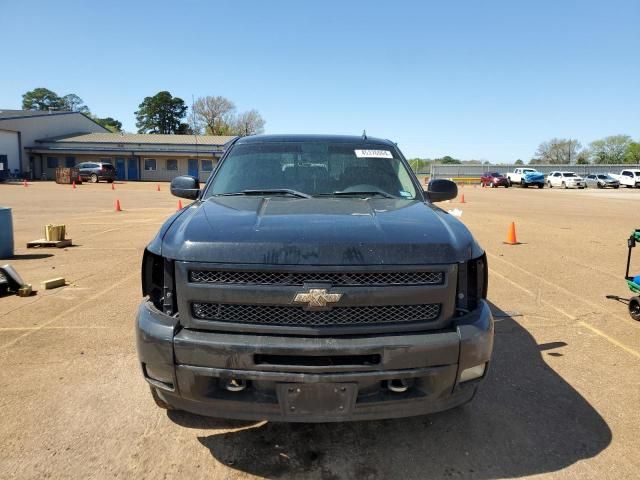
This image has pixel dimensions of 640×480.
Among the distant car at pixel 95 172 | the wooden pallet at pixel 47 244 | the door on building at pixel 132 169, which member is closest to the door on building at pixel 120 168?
the door on building at pixel 132 169

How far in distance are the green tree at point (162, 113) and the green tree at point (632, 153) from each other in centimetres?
9229

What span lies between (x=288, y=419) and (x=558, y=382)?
2522 mm

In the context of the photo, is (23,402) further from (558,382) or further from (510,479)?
(558,382)

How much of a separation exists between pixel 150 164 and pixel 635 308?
52000 mm

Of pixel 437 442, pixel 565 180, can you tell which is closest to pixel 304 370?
pixel 437 442

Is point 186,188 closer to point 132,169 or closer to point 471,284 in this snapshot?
point 471,284

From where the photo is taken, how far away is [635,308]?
17.7 feet

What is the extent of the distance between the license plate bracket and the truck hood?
62 centimetres

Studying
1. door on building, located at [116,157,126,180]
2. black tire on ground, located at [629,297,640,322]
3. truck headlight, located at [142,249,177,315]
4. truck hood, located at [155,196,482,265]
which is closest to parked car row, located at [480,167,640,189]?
door on building, located at [116,157,126,180]

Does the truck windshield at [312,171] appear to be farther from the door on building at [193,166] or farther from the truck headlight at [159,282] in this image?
the door on building at [193,166]

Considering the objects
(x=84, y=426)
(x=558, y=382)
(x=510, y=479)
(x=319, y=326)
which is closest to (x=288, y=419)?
(x=319, y=326)

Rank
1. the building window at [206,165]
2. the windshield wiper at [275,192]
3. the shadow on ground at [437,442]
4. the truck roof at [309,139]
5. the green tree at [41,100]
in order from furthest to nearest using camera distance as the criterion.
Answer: the green tree at [41,100], the building window at [206,165], the truck roof at [309,139], the windshield wiper at [275,192], the shadow on ground at [437,442]

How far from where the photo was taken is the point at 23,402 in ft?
11.1

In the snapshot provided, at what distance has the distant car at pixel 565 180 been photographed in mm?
46250
